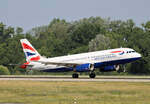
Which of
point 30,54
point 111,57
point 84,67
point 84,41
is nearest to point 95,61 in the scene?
point 84,67

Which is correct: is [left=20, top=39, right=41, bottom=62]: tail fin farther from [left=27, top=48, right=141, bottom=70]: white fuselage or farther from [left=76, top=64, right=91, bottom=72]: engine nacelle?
[left=76, top=64, right=91, bottom=72]: engine nacelle

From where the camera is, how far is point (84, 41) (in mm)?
156875

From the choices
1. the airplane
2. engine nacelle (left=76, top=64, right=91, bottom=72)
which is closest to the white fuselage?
the airplane

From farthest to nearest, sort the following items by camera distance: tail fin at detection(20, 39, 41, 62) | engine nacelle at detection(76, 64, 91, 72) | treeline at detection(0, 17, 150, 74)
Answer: treeline at detection(0, 17, 150, 74) < tail fin at detection(20, 39, 41, 62) < engine nacelle at detection(76, 64, 91, 72)

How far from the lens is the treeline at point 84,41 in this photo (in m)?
103

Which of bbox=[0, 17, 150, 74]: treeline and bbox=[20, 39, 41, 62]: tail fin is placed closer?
bbox=[20, 39, 41, 62]: tail fin

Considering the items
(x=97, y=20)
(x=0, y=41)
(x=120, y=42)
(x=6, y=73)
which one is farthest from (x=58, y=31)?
(x=6, y=73)

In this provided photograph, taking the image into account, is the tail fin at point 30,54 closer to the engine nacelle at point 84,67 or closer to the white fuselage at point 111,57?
the white fuselage at point 111,57

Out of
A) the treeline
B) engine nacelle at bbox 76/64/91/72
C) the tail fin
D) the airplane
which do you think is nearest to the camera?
engine nacelle at bbox 76/64/91/72

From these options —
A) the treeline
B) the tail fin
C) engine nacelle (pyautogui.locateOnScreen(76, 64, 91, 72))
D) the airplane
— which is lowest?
engine nacelle (pyautogui.locateOnScreen(76, 64, 91, 72))

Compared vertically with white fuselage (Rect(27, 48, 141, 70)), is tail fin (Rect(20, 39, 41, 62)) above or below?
above

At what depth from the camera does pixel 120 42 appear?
129 meters

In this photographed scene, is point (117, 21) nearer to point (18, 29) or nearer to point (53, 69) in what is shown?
point (18, 29)

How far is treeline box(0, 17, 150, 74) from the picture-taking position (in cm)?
10294
